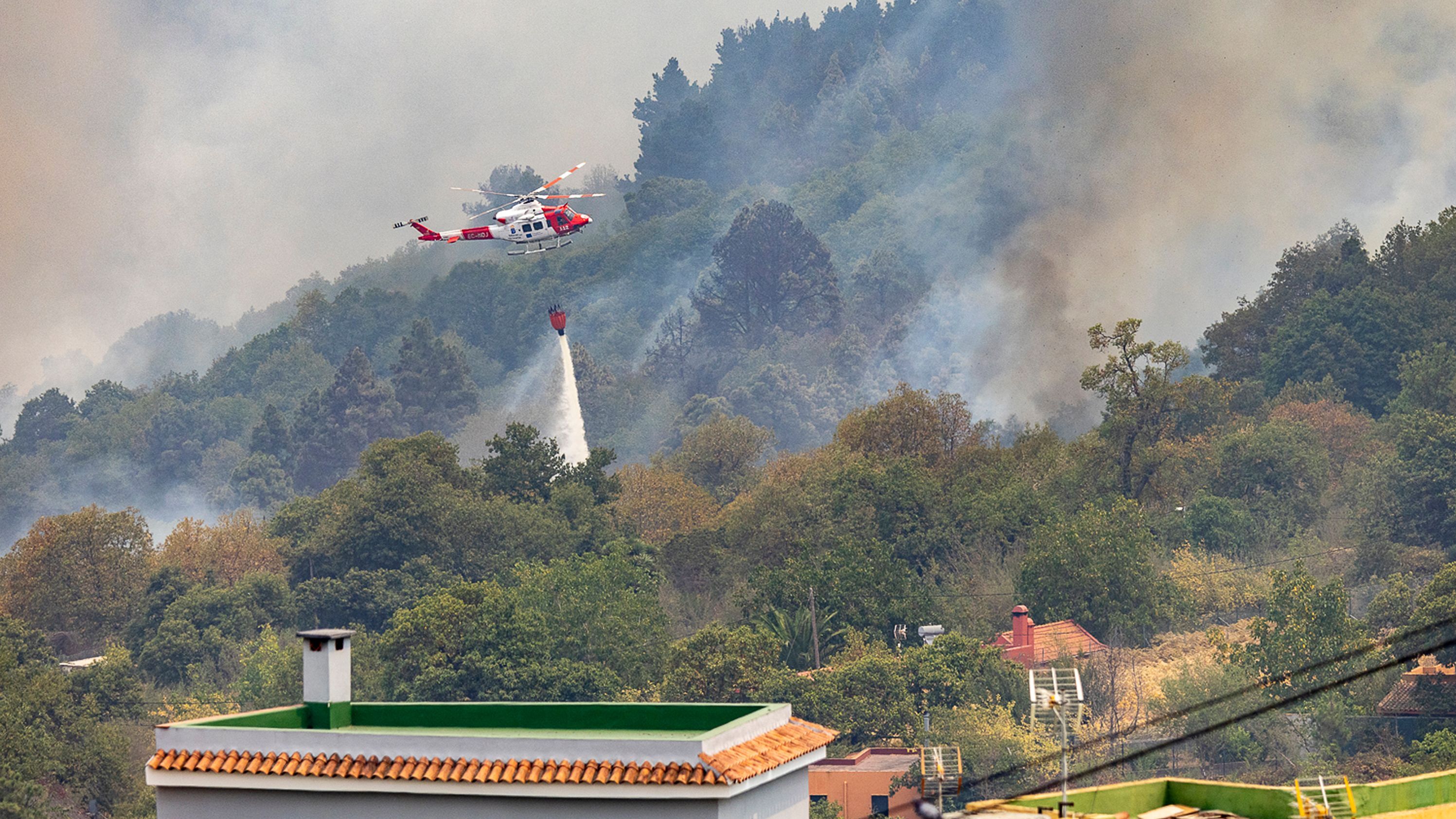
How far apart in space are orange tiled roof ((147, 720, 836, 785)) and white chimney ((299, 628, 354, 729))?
9.61 ft

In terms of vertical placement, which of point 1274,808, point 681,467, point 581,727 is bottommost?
point 1274,808

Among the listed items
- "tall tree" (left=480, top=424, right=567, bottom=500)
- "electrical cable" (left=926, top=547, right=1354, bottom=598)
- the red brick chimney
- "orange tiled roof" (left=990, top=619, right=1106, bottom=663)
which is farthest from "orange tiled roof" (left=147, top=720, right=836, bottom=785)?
"tall tree" (left=480, top=424, right=567, bottom=500)

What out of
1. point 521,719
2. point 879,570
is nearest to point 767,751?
point 521,719

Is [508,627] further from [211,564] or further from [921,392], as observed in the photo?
[921,392]

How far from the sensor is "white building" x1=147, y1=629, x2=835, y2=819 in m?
19.1

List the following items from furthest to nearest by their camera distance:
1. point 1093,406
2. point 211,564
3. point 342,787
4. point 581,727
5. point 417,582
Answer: point 1093,406
point 211,564
point 417,582
point 581,727
point 342,787

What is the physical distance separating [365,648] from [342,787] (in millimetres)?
85785

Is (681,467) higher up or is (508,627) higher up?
(681,467)

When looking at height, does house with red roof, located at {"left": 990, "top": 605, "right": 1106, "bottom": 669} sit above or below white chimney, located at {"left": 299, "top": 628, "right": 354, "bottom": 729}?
above

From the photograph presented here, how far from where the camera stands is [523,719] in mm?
A: 23484

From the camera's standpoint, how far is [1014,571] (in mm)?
115625

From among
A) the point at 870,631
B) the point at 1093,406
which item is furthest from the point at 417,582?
the point at 1093,406

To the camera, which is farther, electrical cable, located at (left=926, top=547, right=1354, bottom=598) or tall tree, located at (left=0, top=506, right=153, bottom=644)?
tall tree, located at (left=0, top=506, right=153, bottom=644)

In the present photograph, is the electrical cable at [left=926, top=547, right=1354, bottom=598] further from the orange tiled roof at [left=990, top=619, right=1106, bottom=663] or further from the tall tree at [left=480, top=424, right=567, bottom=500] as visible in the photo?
the tall tree at [left=480, top=424, right=567, bottom=500]
